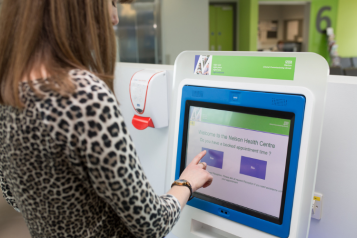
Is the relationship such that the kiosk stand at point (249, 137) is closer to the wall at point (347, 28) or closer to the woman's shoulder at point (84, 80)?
the woman's shoulder at point (84, 80)

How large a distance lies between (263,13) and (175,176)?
1010 cm

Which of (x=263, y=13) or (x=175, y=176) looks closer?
(x=175, y=176)

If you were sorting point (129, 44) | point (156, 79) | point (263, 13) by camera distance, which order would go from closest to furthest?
point (156, 79) < point (129, 44) < point (263, 13)

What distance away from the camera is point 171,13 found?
482cm

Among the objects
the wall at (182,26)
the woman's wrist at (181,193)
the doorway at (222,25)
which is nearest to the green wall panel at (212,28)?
the doorway at (222,25)

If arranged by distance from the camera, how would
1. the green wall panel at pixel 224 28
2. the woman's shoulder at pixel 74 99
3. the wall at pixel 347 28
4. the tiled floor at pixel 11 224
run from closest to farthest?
the woman's shoulder at pixel 74 99, the tiled floor at pixel 11 224, the wall at pixel 347 28, the green wall panel at pixel 224 28

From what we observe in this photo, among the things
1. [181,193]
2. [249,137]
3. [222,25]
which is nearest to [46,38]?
[181,193]

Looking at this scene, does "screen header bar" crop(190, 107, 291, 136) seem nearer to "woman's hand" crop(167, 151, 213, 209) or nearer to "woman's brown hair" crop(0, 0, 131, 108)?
"woman's hand" crop(167, 151, 213, 209)

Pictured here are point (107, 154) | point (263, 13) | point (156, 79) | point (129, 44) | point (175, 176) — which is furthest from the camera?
point (263, 13)

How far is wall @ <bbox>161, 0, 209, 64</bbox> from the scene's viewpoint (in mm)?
4789

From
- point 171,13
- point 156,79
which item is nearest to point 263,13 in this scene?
point 171,13

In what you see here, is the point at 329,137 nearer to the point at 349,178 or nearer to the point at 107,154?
the point at 349,178

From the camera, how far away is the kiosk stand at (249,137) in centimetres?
72

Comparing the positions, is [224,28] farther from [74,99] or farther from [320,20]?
[74,99]
